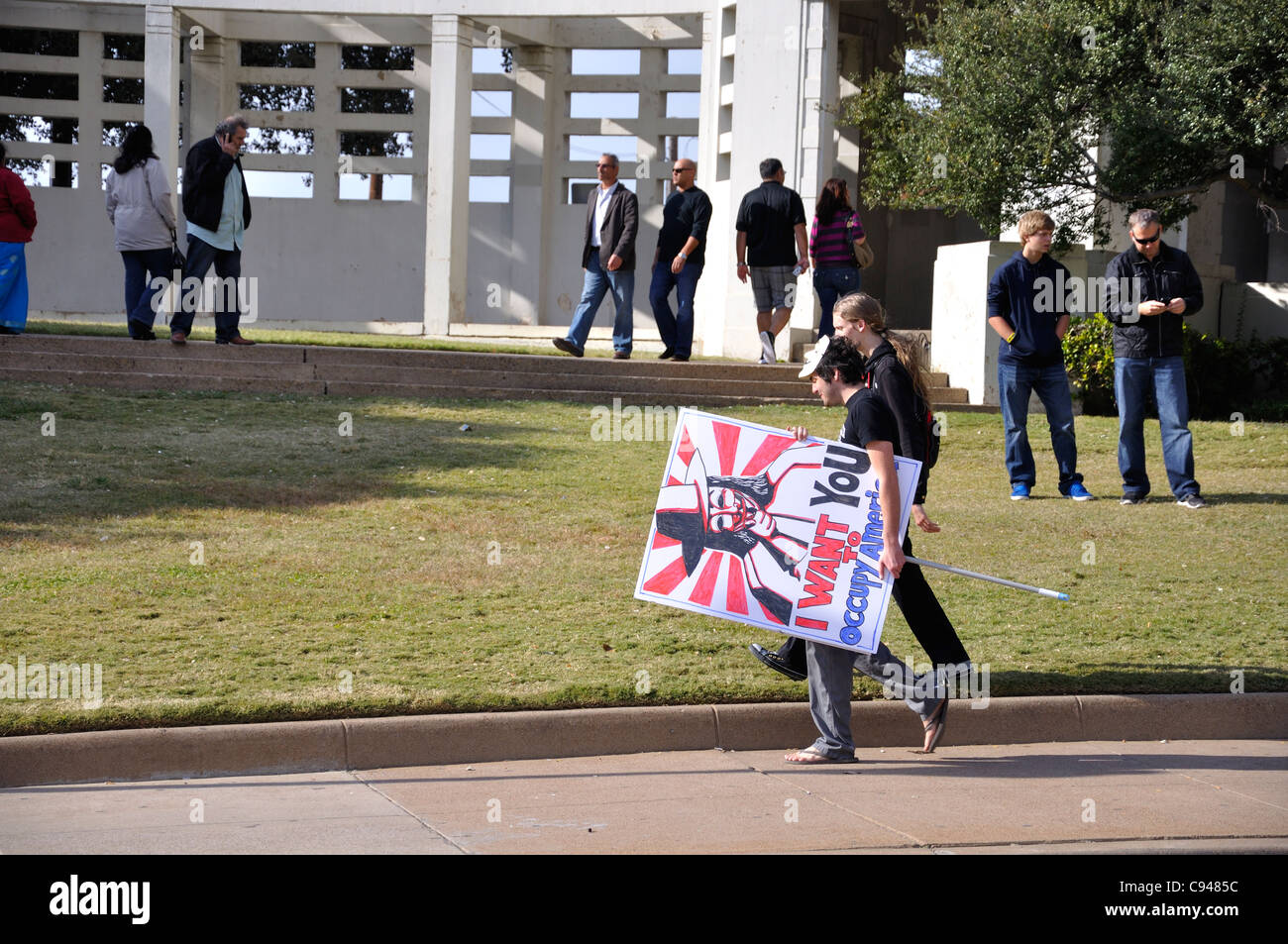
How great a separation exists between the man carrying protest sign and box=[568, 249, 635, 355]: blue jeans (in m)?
8.32

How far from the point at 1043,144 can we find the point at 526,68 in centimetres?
1120

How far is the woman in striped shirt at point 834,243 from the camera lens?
14047mm

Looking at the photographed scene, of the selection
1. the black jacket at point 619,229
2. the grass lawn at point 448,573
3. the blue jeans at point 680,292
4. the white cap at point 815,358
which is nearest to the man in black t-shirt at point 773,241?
the blue jeans at point 680,292

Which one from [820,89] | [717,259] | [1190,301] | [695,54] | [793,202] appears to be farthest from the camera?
[695,54]

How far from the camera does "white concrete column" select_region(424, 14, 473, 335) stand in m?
20.6

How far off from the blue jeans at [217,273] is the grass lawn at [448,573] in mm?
1532

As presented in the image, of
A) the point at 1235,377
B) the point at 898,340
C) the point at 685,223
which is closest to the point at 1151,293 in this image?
the point at 898,340

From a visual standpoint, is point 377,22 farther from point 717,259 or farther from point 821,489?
point 821,489

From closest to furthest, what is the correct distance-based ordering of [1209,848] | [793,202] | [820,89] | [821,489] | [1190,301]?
[1209,848], [821,489], [1190,301], [793,202], [820,89]

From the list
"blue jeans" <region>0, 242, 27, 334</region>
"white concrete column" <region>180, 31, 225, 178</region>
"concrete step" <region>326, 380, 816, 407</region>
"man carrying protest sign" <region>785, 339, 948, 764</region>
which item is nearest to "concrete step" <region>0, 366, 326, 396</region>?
"concrete step" <region>326, 380, 816, 407</region>

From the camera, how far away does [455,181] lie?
68.0 feet

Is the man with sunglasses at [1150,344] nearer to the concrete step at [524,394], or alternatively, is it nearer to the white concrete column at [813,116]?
the concrete step at [524,394]

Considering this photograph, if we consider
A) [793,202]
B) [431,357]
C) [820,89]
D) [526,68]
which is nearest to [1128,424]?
[793,202]

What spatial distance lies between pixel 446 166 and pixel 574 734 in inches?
624
